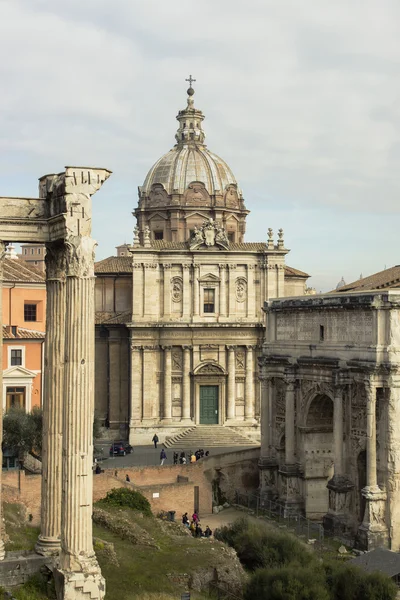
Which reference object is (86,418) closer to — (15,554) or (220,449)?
(15,554)

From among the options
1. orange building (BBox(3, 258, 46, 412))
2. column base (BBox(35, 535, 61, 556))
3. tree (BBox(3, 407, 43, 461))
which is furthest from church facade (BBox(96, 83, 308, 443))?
column base (BBox(35, 535, 61, 556))

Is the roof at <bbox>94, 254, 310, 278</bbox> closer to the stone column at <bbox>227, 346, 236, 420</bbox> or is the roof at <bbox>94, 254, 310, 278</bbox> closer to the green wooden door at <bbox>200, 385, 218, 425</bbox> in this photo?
the stone column at <bbox>227, 346, 236, 420</bbox>

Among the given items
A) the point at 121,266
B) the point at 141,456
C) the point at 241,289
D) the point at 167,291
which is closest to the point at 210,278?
the point at 241,289

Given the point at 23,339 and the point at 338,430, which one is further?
the point at 23,339

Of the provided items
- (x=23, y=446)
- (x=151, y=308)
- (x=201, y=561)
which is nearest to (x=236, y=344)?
(x=151, y=308)

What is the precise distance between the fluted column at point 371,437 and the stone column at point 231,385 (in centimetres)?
1817

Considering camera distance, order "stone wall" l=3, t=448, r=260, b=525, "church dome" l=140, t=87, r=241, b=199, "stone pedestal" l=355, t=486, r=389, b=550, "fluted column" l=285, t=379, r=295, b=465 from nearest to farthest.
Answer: "stone pedestal" l=355, t=486, r=389, b=550, "stone wall" l=3, t=448, r=260, b=525, "fluted column" l=285, t=379, r=295, b=465, "church dome" l=140, t=87, r=241, b=199

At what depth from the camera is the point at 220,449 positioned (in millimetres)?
50844

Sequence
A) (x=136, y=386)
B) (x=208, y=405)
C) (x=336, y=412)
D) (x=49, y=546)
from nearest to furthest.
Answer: (x=49, y=546), (x=336, y=412), (x=136, y=386), (x=208, y=405)

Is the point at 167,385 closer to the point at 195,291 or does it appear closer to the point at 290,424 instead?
the point at 195,291

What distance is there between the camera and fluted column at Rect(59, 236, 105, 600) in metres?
16.5

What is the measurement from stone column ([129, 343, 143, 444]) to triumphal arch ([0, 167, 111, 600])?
35.4 meters

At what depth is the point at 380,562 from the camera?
3114 cm

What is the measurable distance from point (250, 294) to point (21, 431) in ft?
68.0
